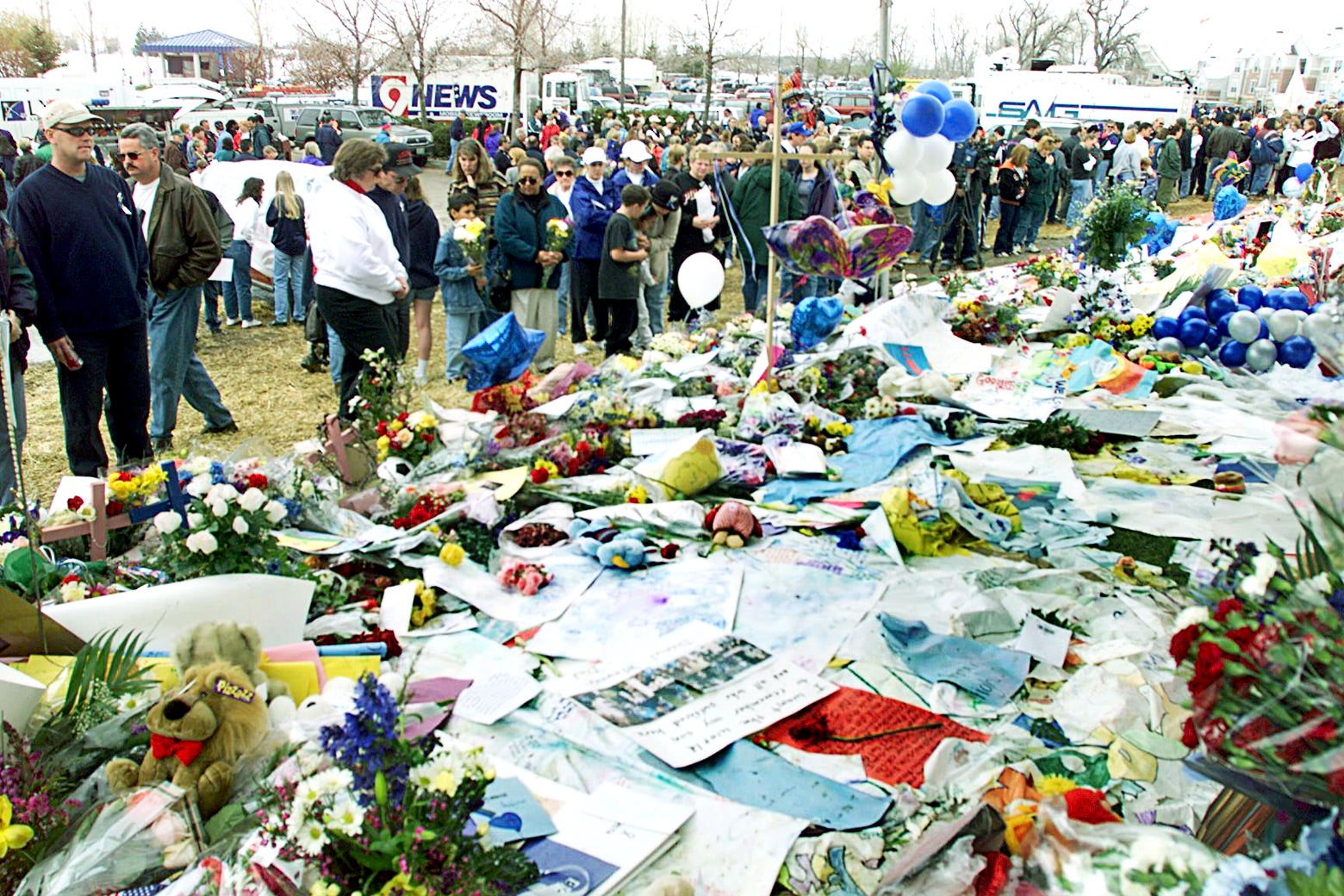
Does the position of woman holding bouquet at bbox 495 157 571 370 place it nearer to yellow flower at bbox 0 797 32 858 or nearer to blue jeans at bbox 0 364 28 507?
blue jeans at bbox 0 364 28 507

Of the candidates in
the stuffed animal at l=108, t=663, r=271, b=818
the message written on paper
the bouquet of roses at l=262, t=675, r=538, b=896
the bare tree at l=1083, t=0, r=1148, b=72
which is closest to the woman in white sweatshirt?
the message written on paper

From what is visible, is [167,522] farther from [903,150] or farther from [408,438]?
[903,150]

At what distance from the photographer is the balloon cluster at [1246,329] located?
18.8ft

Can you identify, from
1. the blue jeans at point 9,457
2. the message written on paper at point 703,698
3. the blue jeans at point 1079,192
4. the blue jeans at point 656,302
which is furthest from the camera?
the blue jeans at point 1079,192

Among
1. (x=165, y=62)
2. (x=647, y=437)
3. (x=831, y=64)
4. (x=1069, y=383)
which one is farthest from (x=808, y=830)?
(x=831, y=64)

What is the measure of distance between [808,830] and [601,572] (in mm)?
1455

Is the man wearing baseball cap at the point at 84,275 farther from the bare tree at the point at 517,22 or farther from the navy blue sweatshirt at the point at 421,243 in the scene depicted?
the bare tree at the point at 517,22

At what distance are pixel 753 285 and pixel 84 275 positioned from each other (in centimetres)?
500

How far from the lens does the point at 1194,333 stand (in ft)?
20.3

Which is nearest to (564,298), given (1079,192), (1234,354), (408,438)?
(408,438)

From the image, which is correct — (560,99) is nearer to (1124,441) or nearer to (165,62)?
(1124,441)

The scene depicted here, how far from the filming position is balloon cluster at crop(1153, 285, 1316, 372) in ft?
18.8

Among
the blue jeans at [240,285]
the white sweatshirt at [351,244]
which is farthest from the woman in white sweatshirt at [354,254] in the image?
the blue jeans at [240,285]

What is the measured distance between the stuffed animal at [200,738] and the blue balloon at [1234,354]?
5.52 meters
